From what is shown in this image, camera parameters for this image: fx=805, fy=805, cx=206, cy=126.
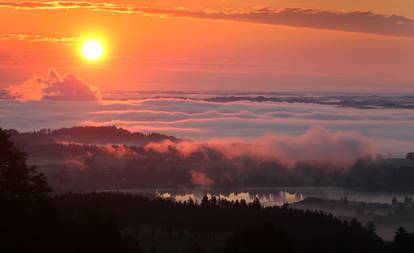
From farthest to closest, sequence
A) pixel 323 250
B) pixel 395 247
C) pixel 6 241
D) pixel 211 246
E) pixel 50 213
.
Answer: pixel 211 246
pixel 323 250
pixel 395 247
pixel 50 213
pixel 6 241

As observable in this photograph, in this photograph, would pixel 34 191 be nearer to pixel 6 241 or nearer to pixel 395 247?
pixel 6 241

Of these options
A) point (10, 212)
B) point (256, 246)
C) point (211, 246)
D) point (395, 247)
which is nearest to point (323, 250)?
point (211, 246)

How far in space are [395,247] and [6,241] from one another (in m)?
73.8

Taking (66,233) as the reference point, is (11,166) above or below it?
above

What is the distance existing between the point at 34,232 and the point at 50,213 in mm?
3264

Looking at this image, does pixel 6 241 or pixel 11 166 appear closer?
pixel 6 241

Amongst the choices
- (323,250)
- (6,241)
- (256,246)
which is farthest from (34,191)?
(323,250)

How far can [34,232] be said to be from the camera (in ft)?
226

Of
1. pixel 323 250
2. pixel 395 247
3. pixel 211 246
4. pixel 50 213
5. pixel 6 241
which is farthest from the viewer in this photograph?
pixel 211 246

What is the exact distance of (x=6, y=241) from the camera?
66.4m

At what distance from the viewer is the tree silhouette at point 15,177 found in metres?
72.5

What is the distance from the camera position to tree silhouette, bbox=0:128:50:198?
7250cm

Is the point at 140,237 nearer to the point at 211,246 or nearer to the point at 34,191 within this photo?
the point at 211,246

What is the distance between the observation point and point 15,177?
7281 centimetres
